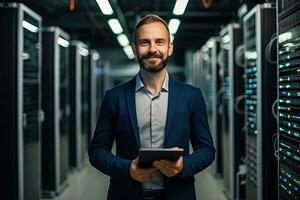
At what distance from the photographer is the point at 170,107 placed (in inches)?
77.5

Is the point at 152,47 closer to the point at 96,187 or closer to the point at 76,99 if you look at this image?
the point at 96,187

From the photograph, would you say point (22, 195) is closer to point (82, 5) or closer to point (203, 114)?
point (203, 114)

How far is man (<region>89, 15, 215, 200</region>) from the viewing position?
6.35ft

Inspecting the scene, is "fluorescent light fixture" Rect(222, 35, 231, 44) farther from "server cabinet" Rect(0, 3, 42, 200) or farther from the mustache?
the mustache

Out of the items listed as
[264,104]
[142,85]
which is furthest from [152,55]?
[264,104]

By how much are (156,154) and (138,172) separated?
12cm

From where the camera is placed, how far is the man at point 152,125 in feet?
6.35

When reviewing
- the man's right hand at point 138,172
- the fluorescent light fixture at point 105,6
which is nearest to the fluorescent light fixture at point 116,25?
the fluorescent light fixture at point 105,6

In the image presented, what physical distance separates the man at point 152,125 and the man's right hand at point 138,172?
0.07 ft

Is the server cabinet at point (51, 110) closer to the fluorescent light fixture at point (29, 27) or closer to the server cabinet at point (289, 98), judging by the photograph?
the fluorescent light fixture at point (29, 27)

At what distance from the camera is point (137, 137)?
194 cm

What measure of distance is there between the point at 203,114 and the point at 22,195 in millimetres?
2561
